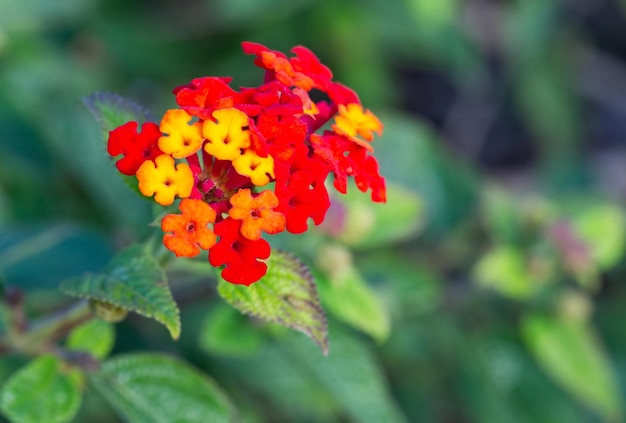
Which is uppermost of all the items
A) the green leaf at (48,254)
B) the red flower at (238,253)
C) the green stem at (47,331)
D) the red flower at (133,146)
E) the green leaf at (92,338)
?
the red flower at (133,146)

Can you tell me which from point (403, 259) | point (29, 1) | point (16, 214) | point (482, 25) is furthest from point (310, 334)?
point (482, 25)

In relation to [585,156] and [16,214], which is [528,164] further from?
[16,214]

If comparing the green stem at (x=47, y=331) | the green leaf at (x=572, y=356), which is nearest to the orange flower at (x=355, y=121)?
the green stem at (x=47, y=331)

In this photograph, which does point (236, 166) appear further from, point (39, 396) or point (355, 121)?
point (39, 396)

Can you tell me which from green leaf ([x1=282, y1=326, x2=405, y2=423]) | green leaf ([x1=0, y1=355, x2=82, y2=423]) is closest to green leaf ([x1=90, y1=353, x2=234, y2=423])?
green leaf ([x1=0, y1=355, x2=82, y2=423])

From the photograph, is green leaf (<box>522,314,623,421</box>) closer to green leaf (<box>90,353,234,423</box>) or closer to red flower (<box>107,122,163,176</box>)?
green leaf (<box>90,353,234,423</box>)

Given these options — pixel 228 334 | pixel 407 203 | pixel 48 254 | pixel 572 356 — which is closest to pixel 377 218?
pixel 407 203

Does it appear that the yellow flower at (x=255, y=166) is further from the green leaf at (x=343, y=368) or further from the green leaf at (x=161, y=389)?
the green leaf at (x=343, y=368)
